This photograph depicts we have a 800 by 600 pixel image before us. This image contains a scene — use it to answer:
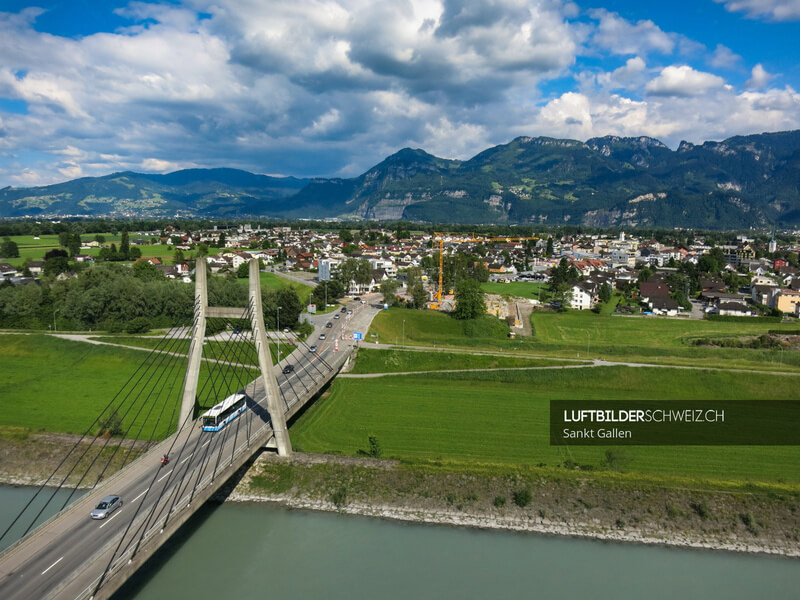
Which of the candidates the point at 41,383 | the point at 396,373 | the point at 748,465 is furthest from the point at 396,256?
the point at 748,465

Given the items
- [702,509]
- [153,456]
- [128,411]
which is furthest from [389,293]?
[702,509]

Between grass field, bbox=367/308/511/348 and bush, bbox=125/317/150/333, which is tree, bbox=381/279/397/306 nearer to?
grass field, bbox=367/308/511/348

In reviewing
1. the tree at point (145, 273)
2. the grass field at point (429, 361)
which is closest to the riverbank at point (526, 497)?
the grass field at point (429, 361)

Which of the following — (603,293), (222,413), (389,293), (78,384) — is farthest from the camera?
(603,293)

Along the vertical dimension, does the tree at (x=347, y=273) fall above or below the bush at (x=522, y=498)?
above

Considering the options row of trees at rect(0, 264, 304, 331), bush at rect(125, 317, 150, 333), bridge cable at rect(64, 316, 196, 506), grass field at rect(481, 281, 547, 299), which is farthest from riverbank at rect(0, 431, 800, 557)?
grass field at rect(481, 281, 547, 299)

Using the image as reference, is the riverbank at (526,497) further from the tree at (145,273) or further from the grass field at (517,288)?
the grass field at (517,288)

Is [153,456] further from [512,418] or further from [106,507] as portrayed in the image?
[512,418]
